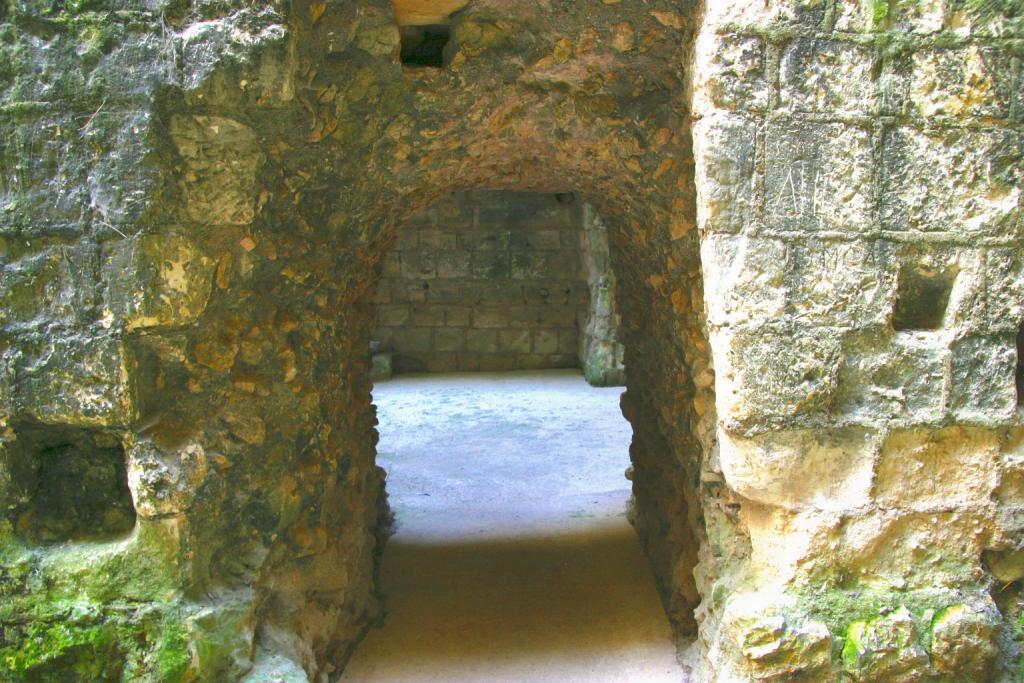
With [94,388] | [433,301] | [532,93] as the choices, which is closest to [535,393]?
[433,301]

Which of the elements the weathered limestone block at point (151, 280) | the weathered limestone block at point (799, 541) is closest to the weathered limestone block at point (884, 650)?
the weathered limestone block at point (799, 541)

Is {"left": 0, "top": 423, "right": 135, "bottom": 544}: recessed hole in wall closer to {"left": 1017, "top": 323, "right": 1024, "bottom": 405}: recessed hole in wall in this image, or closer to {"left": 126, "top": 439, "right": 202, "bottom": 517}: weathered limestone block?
{"left": 126, "top": 439, "right": 202, "bottom": 517}: weathered limestone block

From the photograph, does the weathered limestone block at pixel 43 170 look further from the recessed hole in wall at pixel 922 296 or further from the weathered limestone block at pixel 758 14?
the recessed hole in wall at pixel 922 296

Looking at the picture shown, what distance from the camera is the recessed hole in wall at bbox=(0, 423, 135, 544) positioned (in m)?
1.92

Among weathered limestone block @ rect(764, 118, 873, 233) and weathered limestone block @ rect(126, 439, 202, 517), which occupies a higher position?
weathered limestone block @ rect(764, 118, 873, 233)

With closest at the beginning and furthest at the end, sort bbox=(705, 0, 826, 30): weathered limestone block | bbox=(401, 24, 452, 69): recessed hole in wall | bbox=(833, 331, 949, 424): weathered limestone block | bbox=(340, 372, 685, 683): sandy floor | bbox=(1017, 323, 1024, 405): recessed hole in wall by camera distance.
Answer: bbox=(705, 0, 826, 30): weathered limestone block < bbox=(833, 331, 949, 424): weathered limestone block < bbox=(1017, 323, 1024, 405): recessed hole in wall < bbox=(401, 24, 452, 69): recessed hole in wall < bbox=(340, 372, 685, 683): sandy floor

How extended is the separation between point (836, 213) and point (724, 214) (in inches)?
10.1

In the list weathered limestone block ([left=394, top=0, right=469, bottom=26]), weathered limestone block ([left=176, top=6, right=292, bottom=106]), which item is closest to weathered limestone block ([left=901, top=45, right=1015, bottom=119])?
weathered limestone block ([left=394, top=0, right=469, bottom=26])

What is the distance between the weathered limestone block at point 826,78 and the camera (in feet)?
5.91

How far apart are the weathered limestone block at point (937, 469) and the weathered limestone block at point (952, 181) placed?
478 mm

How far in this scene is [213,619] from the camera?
6.53 feet

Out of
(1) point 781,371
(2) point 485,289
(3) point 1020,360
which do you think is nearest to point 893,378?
(1) point 781,371

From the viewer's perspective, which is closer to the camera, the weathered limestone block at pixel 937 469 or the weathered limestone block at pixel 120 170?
the weathered limestone block at pixel 120 170

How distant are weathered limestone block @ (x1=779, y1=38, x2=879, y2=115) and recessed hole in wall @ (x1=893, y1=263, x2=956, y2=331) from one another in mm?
395
